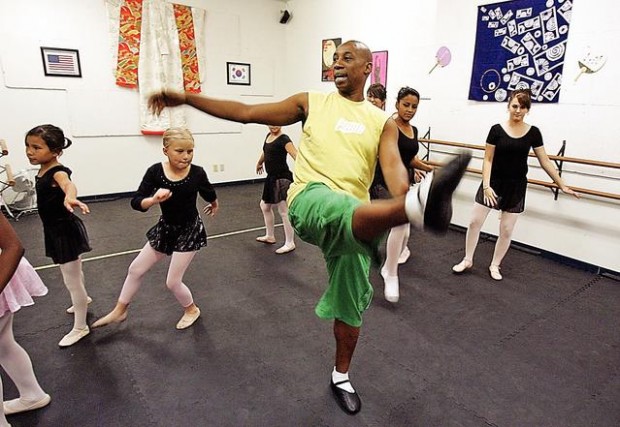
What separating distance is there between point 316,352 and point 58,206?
1599 mm

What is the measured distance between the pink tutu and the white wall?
402 centimetres

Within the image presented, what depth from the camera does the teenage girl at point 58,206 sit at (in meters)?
2.01

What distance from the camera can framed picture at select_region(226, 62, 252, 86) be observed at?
636 cm

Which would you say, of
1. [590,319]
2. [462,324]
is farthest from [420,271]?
[590,319]

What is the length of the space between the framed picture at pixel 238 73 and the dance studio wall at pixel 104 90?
3.0 inches

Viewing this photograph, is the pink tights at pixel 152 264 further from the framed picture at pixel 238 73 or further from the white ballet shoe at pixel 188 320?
the framed picture at pixel 238 73

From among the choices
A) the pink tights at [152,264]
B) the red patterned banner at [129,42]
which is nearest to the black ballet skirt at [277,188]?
the pink tights at [152,264]

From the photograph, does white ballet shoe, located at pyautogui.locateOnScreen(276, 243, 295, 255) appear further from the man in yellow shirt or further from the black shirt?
the man in yellow shirt

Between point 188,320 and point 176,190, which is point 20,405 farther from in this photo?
point 176,190

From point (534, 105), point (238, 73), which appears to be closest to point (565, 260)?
point (534, 105)

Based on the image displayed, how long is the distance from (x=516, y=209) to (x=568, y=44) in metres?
1.58

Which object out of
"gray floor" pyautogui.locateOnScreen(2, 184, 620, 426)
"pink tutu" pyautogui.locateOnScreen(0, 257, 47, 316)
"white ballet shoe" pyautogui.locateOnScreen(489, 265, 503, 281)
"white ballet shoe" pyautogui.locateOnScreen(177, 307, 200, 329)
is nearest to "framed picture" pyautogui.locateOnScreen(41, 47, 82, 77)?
"gray floor" pyautogui.locateOnScreen(2, 184, 620, 426)

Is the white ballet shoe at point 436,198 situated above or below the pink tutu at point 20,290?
above

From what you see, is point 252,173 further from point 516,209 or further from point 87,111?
point 516,209
